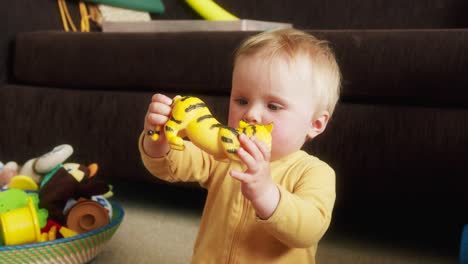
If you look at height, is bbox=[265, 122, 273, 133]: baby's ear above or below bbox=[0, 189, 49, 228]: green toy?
above

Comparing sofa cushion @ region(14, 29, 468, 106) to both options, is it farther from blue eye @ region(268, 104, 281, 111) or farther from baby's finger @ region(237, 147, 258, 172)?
baby's finger @ region(237, 147, 258, 172)

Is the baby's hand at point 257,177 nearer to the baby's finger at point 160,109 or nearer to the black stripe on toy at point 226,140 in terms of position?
the black stripe on toy at point 226,140

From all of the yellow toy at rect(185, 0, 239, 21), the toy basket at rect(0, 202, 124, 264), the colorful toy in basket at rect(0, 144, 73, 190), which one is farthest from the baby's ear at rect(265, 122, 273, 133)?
the yellow toy at rect(185, 0, 239, 21)

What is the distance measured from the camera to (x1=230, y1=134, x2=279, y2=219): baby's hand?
56cm

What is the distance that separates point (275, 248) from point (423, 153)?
45 centimetres

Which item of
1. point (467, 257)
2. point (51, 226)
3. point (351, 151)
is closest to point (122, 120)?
point (51, 226)

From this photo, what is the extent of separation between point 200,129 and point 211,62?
1.93 ft

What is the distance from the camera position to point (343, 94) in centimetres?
107

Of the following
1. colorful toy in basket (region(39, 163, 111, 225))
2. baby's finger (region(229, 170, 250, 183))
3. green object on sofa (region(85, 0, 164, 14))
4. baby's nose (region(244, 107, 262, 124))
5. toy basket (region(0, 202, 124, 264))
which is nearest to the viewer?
baby's finger (region(229, 170, 250, 183))

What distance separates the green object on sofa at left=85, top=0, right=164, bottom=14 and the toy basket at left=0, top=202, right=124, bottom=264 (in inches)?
34.0

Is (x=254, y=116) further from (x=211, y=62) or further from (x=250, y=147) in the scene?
(x=211, y=62)

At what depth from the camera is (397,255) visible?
107 cm

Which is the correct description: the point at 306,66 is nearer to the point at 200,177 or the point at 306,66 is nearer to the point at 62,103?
the point at 200,177

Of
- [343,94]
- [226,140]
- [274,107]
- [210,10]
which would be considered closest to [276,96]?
[274,107]
